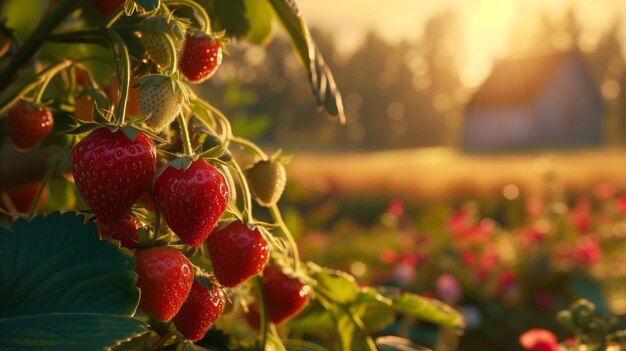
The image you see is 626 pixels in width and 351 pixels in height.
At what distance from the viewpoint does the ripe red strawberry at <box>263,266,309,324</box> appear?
1.03m

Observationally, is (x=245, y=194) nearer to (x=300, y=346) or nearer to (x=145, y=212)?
(x=145, y=212)

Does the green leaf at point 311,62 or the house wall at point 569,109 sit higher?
the green leaf at point 311,62

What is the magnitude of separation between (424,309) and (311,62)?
1.52ft

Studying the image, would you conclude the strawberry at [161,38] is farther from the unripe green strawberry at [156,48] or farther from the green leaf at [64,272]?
the green leaf at [64,272]

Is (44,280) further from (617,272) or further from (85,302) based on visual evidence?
(617,272)

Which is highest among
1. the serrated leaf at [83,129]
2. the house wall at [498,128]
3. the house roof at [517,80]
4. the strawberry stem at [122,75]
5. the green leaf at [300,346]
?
the strawberry stem at [122,75]

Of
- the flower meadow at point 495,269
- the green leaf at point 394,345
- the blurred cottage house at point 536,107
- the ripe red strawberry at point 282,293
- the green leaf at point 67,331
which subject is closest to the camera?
the green leaf at point 67,331

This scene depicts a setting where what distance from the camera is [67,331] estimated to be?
0.71 metres

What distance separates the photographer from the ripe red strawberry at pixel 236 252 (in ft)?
2.83

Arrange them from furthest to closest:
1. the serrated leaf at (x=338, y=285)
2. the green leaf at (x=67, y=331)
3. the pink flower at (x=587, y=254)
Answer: the pink flower at (x=587, y=254)
the serrated leaf at (x=338, y=285)
the green leaf at (x=67, y=331)

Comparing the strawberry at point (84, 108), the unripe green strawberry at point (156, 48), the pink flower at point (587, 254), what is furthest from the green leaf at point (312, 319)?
the pink flower at point (587, 254)

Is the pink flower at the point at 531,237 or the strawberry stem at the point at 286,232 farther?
the pink flower at the point at 531,237

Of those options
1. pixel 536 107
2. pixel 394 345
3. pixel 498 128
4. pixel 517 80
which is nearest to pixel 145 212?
pixel 394 345

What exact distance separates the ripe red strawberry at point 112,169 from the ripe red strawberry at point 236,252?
0.38ft
